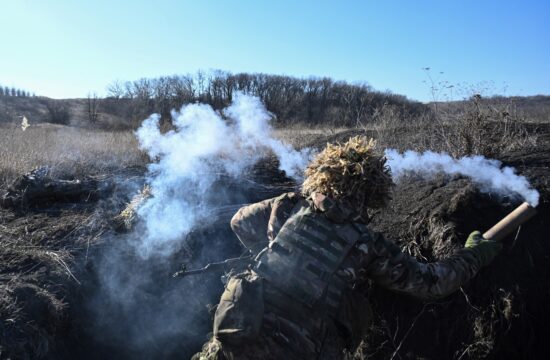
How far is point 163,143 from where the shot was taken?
8445mm

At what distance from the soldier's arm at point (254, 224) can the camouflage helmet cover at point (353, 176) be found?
41cm

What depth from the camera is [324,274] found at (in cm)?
271

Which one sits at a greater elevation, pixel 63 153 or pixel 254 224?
pixel 254 224

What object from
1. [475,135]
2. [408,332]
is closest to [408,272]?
[408,332]

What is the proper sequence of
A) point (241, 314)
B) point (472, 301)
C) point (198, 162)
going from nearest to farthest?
point (241, 314), point (472, 301), point (198, 162)

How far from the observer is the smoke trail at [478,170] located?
404 cm

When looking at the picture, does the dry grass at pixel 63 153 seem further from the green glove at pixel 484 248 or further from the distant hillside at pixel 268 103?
the green glove at pixel 484 248

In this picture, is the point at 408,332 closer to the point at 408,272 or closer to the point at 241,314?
the point at 408,272

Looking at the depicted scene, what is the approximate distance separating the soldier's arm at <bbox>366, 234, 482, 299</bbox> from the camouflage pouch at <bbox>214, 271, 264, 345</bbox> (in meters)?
0.78

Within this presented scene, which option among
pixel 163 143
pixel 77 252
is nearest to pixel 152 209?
pixel 77 252

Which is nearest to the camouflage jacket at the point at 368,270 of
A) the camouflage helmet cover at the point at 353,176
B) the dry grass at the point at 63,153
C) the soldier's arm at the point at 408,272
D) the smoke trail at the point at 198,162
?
the soldier's arm at the point at 408,272

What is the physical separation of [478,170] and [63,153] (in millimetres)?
8737

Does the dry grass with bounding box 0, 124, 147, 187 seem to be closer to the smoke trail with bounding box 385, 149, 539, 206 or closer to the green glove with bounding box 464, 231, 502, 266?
the smoke trail with bounding box 385, 149, 539, 206

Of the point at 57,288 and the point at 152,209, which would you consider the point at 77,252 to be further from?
the point at 152,209
